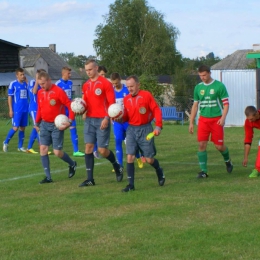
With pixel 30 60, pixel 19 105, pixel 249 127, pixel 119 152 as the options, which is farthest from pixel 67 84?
pixel 30 60

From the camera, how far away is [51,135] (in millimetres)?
10820

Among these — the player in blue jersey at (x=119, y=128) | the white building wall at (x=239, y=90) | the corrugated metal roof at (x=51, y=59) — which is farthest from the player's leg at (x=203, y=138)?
the corrugated metal roof at (x=51, y=59)

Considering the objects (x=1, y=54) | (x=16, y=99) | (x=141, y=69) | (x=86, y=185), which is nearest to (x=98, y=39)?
(x=141, y=69)

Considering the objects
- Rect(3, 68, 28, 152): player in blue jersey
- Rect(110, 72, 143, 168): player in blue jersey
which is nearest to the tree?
Rect(3, 68, 28, 152): player in blue jersey

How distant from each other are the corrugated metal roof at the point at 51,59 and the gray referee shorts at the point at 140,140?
236 ft

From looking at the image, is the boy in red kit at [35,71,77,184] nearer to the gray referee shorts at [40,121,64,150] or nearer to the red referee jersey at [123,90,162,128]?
the gray referee shorts at [40,121,64,150]

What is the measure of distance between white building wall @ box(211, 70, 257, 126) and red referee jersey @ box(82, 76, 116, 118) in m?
18.1

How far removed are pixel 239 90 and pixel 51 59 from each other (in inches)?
2373

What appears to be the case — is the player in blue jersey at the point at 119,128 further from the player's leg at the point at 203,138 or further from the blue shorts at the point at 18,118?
the blue shorts at the point at 18,118

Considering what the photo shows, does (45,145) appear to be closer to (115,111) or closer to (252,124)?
(115,111)

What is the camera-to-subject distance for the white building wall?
90.3 ft

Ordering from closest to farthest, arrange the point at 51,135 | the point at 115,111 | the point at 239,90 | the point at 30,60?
1. the point at 115,111
2. the point at 51,135
3. the point at 239,90
4. the point at 30,60

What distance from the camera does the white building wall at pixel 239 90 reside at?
27.5 metres

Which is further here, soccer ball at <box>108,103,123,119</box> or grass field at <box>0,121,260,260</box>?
soccer ball at <box>108,103,123,119</box>
